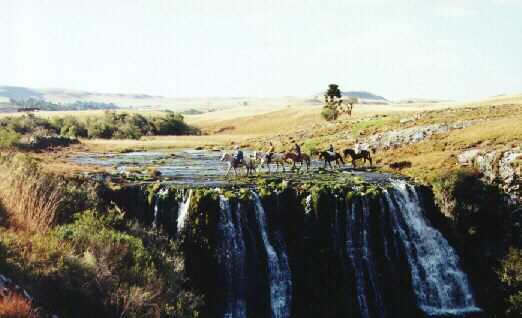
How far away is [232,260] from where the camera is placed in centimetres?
3222

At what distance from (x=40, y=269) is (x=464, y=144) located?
4563 cm

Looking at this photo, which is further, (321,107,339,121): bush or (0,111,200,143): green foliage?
(321,107,339,121): bush

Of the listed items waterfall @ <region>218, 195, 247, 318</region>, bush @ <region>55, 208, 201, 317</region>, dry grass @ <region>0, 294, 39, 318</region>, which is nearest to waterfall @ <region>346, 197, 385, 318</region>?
waterfall @ <region>218, 195, 247, 318</region>

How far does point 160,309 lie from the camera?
56.9 ft

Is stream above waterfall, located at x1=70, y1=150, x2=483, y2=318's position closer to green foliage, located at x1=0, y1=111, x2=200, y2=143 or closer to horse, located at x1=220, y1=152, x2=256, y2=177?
horse, located at x1=220, y1=152, x2=256, y2=177

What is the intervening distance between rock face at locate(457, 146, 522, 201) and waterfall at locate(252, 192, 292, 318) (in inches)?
706

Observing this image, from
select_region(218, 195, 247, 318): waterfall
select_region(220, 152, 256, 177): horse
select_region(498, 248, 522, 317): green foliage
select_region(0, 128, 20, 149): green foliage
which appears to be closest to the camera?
select_region(218, 195, 247, 318): waterfall

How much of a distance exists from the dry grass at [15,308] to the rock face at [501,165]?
116 ft

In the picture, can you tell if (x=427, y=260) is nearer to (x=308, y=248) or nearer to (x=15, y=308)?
(x=308, y=248)

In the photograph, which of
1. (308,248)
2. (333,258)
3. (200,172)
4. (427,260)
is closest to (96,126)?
(200,172)

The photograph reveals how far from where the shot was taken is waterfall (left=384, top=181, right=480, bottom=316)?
35031 millimetres

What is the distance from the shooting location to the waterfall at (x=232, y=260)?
31031 millimetres

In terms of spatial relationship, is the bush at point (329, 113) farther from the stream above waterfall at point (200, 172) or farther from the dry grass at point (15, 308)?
the dry grass at point (15, 308)

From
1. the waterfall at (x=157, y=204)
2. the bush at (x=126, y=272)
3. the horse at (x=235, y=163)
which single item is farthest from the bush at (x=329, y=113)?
the bush at (x=126, y=272)
